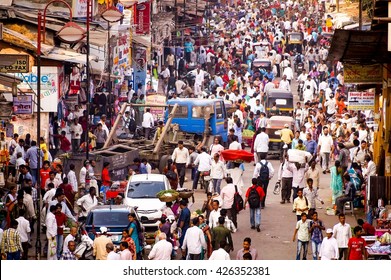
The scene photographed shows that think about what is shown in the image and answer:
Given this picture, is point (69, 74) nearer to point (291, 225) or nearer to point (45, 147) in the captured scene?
point (45, 147)

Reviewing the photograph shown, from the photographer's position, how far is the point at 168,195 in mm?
28578

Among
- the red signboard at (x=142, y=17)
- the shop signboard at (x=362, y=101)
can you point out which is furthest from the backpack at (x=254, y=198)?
the red signboard at (x=142, y=17)

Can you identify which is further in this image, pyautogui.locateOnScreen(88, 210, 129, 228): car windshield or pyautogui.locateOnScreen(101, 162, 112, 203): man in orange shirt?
pyautogui.locateOnScreen(101, 162, 112, 203): man in orange shirt

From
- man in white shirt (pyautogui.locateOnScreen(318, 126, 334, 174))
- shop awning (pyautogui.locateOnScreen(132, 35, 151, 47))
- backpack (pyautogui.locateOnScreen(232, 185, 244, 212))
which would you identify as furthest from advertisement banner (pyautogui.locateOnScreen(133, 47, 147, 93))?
backpack (pyautogui.locateOnScreen(232, 185, 244, 212))

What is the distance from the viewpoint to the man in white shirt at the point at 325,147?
38.6 m

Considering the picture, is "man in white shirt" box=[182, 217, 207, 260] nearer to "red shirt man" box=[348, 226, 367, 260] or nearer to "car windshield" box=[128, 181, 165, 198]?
"red shirt man" box=[348, 226, 367, 260]

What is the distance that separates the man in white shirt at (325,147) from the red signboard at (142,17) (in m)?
18.0

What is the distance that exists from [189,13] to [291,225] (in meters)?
43.8

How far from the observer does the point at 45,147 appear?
1368 inches

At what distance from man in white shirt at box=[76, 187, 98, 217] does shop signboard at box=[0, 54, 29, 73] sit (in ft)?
10.3

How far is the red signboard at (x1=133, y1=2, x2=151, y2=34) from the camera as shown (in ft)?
184

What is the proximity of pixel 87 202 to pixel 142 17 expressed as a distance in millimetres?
28399

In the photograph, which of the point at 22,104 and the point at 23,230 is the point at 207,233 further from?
the point at 22,104

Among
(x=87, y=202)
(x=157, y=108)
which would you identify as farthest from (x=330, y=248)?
(x=157, y=108)
